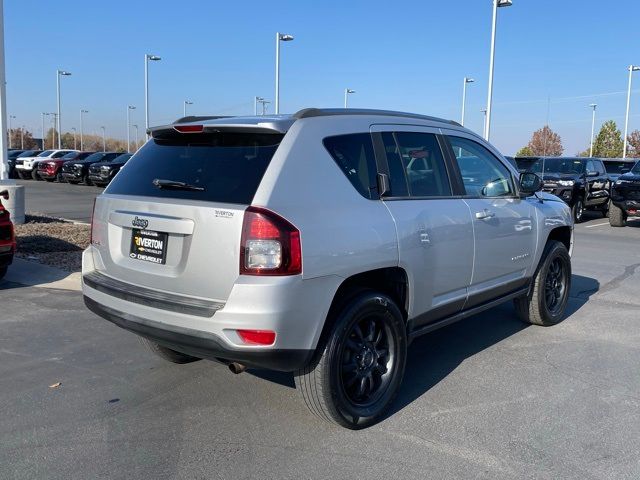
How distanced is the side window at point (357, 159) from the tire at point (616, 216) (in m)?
14.1

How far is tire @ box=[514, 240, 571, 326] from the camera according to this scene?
5.78 m

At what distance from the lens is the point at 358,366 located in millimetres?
3738

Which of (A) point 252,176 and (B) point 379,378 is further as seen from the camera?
(B) point 379,378

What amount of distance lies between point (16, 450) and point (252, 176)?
203cm

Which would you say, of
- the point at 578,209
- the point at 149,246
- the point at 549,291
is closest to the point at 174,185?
the point at 149,246

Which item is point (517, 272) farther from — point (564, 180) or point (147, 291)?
point (564, 180)

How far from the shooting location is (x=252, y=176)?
3.33m

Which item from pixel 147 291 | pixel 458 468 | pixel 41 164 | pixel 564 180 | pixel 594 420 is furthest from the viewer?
pixel 41 164

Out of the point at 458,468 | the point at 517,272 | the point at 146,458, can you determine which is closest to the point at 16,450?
the point at 146,458

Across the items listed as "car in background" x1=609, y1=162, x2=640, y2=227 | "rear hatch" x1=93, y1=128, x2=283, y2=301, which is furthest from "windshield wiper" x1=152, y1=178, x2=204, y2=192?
"car in background" x1=609, y1=162, x2=640, y2=227

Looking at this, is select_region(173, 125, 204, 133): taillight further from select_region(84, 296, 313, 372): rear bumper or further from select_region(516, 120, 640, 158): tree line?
select_region(516, 120, 640, 158): tree line

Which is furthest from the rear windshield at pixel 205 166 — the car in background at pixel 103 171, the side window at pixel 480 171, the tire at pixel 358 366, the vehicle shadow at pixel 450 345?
the car in background at pixel 103 171

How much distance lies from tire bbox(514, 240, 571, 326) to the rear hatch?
3.47 meters

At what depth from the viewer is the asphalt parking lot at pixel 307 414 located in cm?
325
